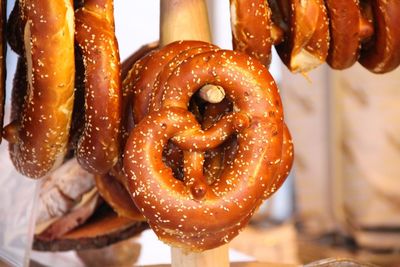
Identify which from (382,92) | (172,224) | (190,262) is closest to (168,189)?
(172,224)

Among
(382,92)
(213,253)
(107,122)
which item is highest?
(107,122)

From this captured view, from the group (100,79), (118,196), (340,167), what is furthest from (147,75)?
(340,167)

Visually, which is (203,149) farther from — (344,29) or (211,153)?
(344,29)

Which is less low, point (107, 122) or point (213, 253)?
point (107, 122)

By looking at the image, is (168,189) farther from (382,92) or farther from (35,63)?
(382,92)

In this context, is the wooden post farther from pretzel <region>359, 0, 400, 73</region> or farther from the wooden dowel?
pretzel <region>359, 0, 400, 73</region>
